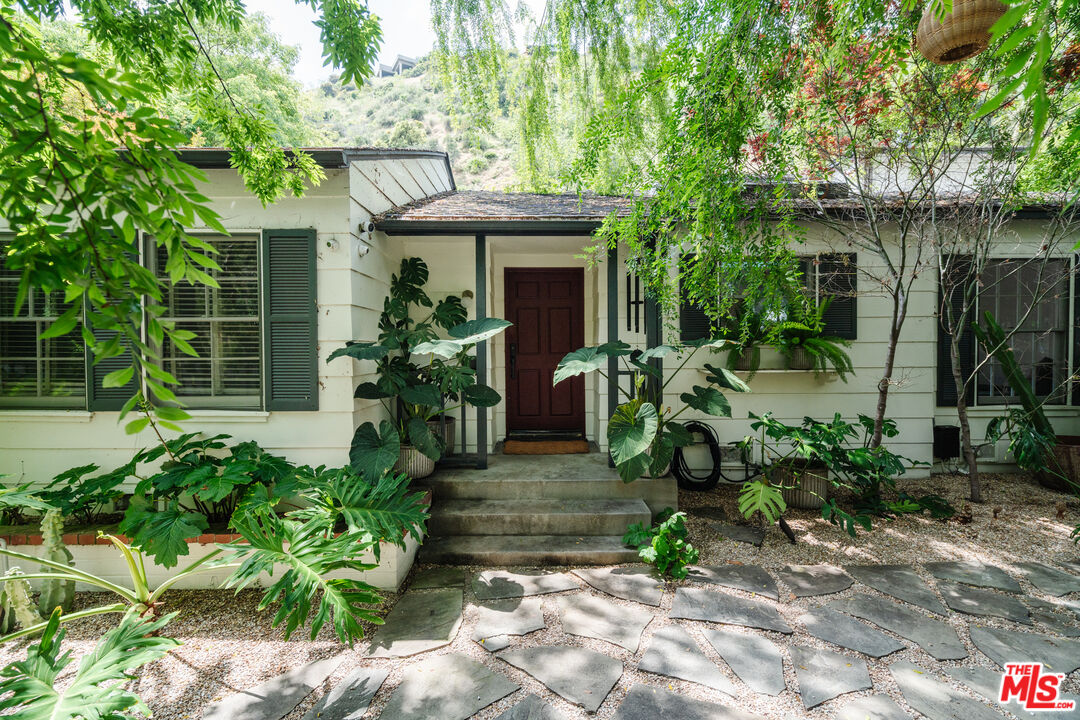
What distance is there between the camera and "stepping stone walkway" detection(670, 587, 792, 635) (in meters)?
2.66

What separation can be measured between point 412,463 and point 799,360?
12.3ft

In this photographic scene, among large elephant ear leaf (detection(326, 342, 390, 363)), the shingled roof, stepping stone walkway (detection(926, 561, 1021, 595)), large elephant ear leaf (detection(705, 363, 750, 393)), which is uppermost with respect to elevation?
the shingled roof

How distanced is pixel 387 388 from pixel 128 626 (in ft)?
6.19

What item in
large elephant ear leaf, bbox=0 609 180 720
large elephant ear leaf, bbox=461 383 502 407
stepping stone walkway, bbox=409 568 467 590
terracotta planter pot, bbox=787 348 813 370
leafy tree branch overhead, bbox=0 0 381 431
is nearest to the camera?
leafy tree branch overhead, bbox=0 0 381 431

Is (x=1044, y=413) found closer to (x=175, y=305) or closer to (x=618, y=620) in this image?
(x=618, y=620)

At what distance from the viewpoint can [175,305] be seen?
3629 millimetres

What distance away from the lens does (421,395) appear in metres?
3.56

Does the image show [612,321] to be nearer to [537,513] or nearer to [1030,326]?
[537,513]

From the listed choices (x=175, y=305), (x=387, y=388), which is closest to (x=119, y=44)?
(x=175, y=305)

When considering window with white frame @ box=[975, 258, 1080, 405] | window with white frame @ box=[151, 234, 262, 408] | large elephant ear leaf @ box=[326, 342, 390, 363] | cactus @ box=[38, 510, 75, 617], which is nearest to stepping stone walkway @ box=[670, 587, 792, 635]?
large elephant ear leaf @ box=[326, 342, 390, 363]

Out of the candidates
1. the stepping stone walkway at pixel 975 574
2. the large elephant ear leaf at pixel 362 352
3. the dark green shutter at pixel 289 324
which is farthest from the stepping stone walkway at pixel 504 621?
the stepping stone walkway at pixel 975 574

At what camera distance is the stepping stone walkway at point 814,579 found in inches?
118

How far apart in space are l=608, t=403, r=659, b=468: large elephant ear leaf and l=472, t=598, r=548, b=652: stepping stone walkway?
110 cm

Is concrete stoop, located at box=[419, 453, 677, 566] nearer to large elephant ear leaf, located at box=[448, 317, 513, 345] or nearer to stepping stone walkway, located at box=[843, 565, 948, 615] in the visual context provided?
large elephant ear leaf, located at box=[448, 317, 513, 345]
